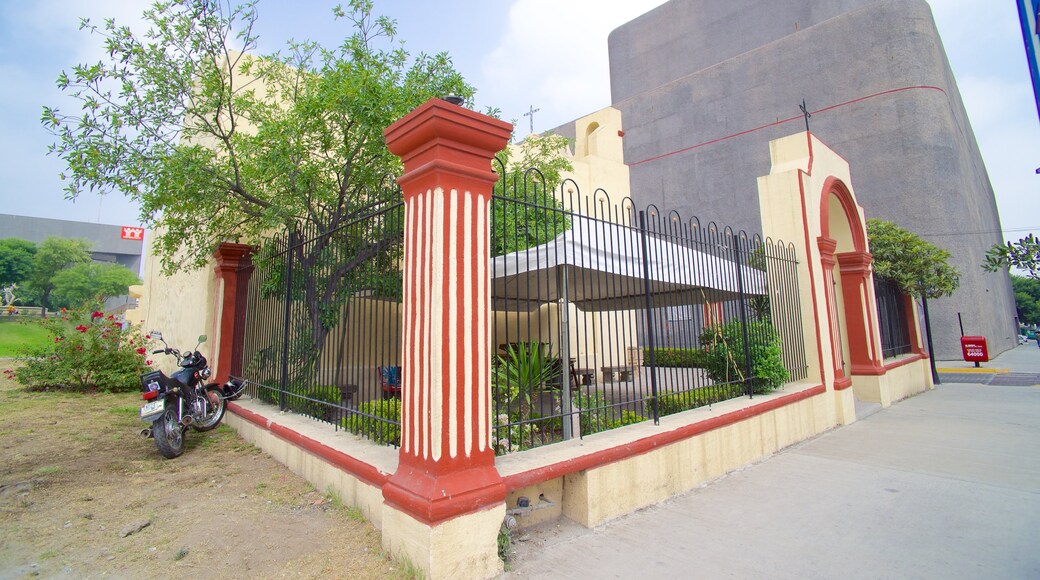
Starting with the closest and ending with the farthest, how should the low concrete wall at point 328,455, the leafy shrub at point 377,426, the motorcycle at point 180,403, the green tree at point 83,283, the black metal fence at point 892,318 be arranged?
the low concrete wall at point 328,455
the leafy shrub at point 377,426
the motorcycle at point 180,403
the black metal fence at point 892,318
the green tree at point 83,283

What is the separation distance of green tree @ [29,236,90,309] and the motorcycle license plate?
57.2 meters

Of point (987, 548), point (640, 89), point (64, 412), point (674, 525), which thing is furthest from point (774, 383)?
point (640, 89)

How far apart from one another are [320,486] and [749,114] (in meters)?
22.4

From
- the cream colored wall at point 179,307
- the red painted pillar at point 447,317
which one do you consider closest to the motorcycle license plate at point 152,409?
the cream colored wall at point 179,307

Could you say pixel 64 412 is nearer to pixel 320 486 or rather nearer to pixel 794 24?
pixel 320 486

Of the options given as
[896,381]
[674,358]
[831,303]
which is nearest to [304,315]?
[674,358]

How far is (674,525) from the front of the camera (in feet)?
11.5

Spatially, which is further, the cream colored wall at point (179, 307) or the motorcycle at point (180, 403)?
the cream colored wall at point (179, 307)

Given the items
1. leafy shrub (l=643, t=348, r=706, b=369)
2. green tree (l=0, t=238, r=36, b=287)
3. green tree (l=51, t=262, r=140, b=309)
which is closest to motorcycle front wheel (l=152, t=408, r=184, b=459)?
leafy shrub (l=643, t=348, r=706, b=369)

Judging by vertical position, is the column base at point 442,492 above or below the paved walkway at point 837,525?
above

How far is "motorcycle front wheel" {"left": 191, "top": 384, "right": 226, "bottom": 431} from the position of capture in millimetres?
5781

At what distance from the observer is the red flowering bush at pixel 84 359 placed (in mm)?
8117

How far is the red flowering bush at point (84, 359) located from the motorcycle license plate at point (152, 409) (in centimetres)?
516

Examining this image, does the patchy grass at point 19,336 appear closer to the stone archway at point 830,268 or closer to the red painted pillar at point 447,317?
the red painted pillar at point 447,317
